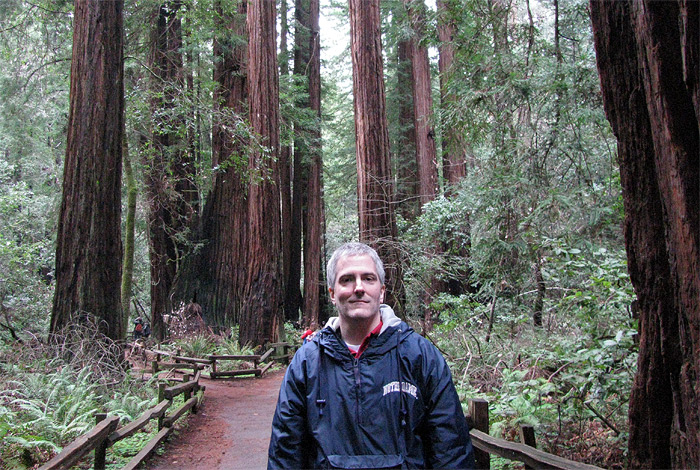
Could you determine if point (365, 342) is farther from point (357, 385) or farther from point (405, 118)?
point (405, 118)

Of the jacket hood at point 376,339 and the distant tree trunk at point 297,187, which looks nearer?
the jacket hood at point 376,339

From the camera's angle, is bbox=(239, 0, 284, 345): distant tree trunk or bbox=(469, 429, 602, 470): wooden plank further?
bbox=(239, 0, 284, 345): distant tree trunk

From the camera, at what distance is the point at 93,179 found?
28.1ft

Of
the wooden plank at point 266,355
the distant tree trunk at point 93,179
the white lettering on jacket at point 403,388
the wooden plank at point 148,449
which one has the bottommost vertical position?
the wooden plank at point 148,449

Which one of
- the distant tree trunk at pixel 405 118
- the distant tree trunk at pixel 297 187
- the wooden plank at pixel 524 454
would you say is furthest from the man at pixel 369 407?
the distant tree trunk at pixel 405 118

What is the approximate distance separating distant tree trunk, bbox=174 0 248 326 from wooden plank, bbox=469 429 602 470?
13072mm

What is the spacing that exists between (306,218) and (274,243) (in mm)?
8624

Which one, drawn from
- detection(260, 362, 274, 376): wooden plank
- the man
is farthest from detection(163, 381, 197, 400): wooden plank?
the man

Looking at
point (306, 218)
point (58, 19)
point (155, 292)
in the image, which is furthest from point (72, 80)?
point (306, 218)

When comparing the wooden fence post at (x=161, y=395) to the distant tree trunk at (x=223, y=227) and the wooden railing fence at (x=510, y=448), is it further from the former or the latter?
the distant tree trunk at (x=223, y=227)

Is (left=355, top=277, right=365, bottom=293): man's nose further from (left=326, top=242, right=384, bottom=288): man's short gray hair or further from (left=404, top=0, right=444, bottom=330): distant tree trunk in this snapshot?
(left=404, top=0, right=444, bottom=330): distant tree trunk

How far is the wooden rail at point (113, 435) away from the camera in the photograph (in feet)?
13.6

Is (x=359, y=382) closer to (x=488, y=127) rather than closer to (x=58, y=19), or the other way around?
(x=488, y=127)

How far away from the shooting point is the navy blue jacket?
255 centimetres
